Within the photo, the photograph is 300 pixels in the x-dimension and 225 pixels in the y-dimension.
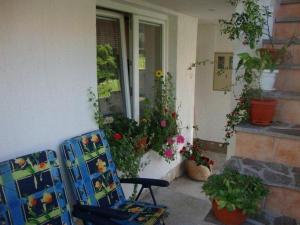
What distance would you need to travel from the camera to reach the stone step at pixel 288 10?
2.47 m

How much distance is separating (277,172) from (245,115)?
18.1 inches

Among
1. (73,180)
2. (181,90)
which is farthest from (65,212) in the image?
(181,90)

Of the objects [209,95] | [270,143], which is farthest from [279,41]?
[209,95]

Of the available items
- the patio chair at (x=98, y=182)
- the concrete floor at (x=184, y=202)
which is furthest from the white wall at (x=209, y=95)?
the patio chair at (x=98, y=182)

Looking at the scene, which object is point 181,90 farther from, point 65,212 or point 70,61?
point 65,212

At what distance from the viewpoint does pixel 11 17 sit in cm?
180

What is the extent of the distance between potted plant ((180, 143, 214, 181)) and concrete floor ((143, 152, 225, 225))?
0.13 meters

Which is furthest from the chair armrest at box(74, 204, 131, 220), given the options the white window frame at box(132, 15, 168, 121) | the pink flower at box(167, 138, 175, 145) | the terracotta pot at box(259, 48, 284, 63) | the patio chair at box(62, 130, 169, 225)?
the pink flower at box(167, 138, 175, 145)

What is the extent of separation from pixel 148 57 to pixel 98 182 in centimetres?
189

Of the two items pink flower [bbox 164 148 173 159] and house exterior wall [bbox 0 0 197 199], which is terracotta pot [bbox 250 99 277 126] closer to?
house exterior wall [bbox 0 0 197 199]

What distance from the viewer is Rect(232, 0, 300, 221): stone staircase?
5.53 feet

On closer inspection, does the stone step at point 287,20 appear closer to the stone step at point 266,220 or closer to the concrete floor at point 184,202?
the stone step at point 266,220

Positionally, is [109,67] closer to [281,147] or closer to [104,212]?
[104,212]

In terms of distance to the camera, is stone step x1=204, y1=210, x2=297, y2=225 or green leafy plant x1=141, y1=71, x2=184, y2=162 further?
green leafy plant x1=141, y1=71, x2=184, y2=162
